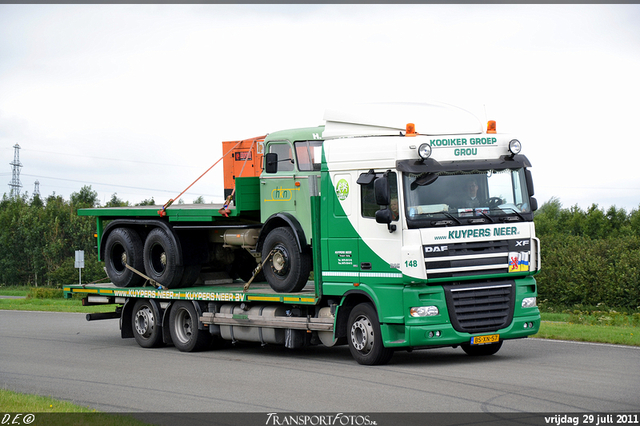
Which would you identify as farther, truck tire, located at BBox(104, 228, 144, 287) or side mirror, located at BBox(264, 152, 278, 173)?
truck tire, located at BBox(104, 228, 144, 287)

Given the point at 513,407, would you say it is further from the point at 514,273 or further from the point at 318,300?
the point at 318,300

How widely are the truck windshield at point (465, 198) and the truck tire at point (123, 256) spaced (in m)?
7.55

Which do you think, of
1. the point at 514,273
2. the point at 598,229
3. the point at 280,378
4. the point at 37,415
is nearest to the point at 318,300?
the point at 280,378

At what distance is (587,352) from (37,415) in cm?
863

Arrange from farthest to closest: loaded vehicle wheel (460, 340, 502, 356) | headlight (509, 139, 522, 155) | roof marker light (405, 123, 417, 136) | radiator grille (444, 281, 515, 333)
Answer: loaded vehicle wheel (460, 340, 502, 356)
headlight (509, 139, 522, 155)
roof marker light (405, 123, 417, 136)
radiator grille (444, 281, 515, 333)

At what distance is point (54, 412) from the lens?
8672 mm

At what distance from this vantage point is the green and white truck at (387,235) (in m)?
11.4

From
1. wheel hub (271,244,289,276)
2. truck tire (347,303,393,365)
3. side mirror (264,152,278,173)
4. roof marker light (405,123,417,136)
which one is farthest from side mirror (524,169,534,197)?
side mirror (264,152,278,173)

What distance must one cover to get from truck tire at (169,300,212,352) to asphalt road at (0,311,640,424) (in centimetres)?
29

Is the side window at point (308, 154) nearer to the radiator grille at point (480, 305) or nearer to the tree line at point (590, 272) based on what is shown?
the radiator grille at point (480, 305)

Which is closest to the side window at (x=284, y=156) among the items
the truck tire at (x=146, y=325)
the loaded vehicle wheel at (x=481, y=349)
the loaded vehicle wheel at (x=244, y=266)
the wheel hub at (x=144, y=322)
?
the loaded vehicle wheel at (x=244, y=266)

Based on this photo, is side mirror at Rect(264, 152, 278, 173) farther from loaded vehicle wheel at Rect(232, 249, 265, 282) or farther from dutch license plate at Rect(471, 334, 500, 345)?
dutch license plate at Rect(471, 334, 500, 345)

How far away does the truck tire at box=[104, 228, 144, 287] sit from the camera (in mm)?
16828

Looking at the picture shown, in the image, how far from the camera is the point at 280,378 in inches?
439
